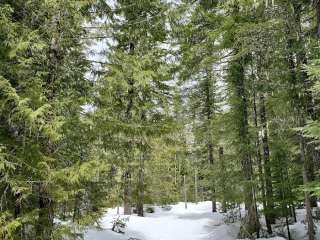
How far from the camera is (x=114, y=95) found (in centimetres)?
966

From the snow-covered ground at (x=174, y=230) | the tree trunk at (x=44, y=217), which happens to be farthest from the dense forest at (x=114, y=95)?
the snow-covered ground at (x=174, y=230)

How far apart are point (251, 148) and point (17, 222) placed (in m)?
9.60

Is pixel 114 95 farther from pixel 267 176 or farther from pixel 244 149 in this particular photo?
pixel 267 176

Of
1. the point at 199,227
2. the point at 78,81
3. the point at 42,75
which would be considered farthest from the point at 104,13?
the point at 199,227

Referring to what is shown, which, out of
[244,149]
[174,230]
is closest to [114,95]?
[244,149]

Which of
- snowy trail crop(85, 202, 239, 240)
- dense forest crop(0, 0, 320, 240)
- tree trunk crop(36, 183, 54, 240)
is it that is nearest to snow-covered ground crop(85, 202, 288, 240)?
snowy trail crop(85, 202, 239, 240)

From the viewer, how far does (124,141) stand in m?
9.77

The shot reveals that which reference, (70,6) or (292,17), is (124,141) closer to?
(70,6)

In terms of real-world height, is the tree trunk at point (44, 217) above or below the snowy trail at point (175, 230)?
above

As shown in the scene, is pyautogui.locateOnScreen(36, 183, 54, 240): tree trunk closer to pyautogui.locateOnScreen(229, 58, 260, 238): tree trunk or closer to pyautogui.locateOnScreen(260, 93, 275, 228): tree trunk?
pyautogui.locateOnScreen(229, 58, 260, 238): tree trunk

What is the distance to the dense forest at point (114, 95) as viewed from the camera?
22.1 ft

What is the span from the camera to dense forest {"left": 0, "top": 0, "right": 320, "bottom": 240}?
6.75 metres

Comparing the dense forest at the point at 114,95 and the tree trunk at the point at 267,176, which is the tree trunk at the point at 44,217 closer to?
the dense forest at the point at 114,95

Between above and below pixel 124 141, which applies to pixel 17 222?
below
